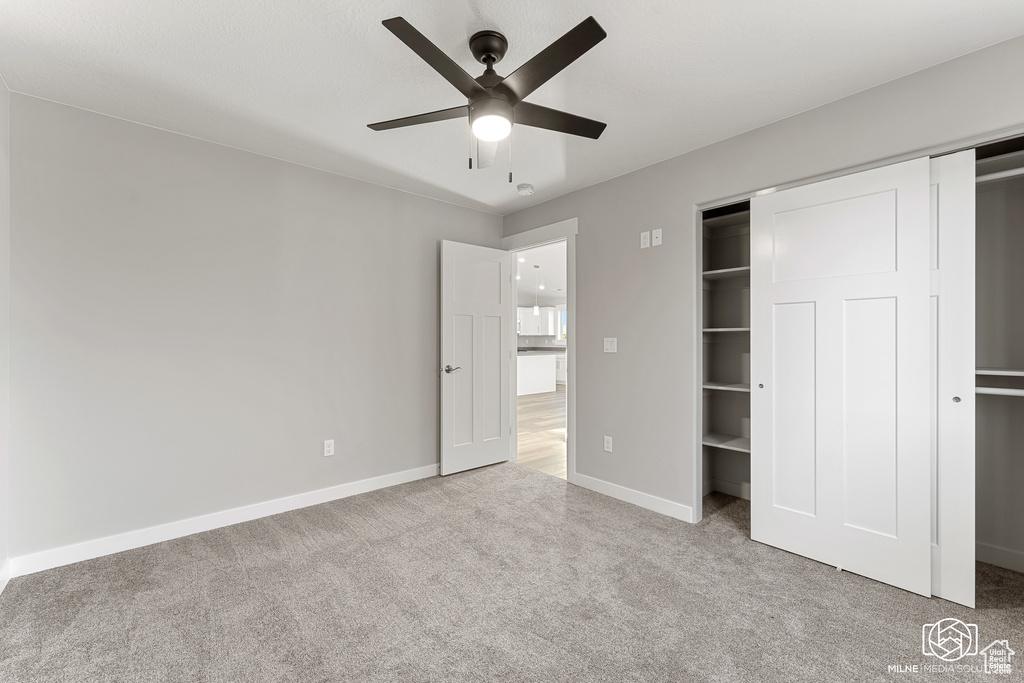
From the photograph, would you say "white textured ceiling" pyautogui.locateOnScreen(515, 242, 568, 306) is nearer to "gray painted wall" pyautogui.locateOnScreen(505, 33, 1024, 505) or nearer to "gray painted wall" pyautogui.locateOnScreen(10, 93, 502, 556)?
"gray painted wall" pyautogui.locateOnScreen(505, 33, 1024, 505)

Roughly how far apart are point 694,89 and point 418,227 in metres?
2.47

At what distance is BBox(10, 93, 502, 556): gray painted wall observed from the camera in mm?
2400

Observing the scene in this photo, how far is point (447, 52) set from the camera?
6.59 feet

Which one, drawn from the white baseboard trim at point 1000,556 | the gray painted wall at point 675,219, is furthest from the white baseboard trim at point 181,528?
the white baseboard trim at point 1000,556

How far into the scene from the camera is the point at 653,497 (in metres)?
3.28

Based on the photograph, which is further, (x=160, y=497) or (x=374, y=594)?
(x=160, y=497)

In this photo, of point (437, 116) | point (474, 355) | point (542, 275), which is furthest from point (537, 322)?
point (437, 116)

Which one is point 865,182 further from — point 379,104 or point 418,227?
point 418,227

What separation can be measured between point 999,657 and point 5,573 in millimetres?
4475

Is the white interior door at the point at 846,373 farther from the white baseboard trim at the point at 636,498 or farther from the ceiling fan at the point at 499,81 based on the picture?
the ceiling fan at the point at 499,81

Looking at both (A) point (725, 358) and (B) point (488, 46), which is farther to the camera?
(A) point (725, 358)

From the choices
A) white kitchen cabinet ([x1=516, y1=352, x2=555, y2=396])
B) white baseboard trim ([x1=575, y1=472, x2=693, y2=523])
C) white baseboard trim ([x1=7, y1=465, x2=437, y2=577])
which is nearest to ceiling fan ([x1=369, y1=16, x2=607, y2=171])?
white baseboard trim ([x1=575, y1=472, x2=693, y2=523])

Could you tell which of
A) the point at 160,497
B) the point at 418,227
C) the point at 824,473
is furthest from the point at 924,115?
the point at 160,497

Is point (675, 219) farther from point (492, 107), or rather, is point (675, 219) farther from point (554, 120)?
point (492, 107)
